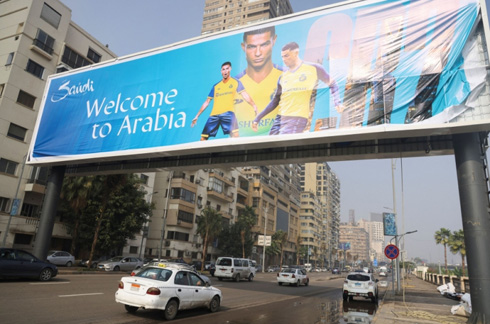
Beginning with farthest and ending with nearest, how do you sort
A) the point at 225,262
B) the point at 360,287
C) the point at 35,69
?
the point at 35,69, the point at 225,262, the point at 360,287

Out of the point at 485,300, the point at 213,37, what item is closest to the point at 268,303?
the point at 485,300

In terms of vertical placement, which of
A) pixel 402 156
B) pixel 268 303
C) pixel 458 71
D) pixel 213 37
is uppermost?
pixel 213 37

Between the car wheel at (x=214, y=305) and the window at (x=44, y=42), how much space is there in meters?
36.3

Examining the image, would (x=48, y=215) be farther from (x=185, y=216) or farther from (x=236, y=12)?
(x=236, y=12)

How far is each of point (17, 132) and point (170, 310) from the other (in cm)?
3258

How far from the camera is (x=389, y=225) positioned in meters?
27.8

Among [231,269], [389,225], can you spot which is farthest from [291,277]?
[389,225]

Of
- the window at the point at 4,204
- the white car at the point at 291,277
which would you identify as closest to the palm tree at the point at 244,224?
the white car at the point at 291,277

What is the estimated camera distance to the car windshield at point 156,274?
9.98m

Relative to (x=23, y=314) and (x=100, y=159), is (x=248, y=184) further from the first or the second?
(x=23, y=314)

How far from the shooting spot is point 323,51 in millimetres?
15500

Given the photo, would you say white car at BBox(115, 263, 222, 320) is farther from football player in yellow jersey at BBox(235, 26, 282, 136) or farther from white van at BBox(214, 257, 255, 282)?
white van at BBox(214, 257, 255, 282)

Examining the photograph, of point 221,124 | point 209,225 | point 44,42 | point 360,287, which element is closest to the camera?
point 221,124

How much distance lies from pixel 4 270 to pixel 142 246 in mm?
35854
